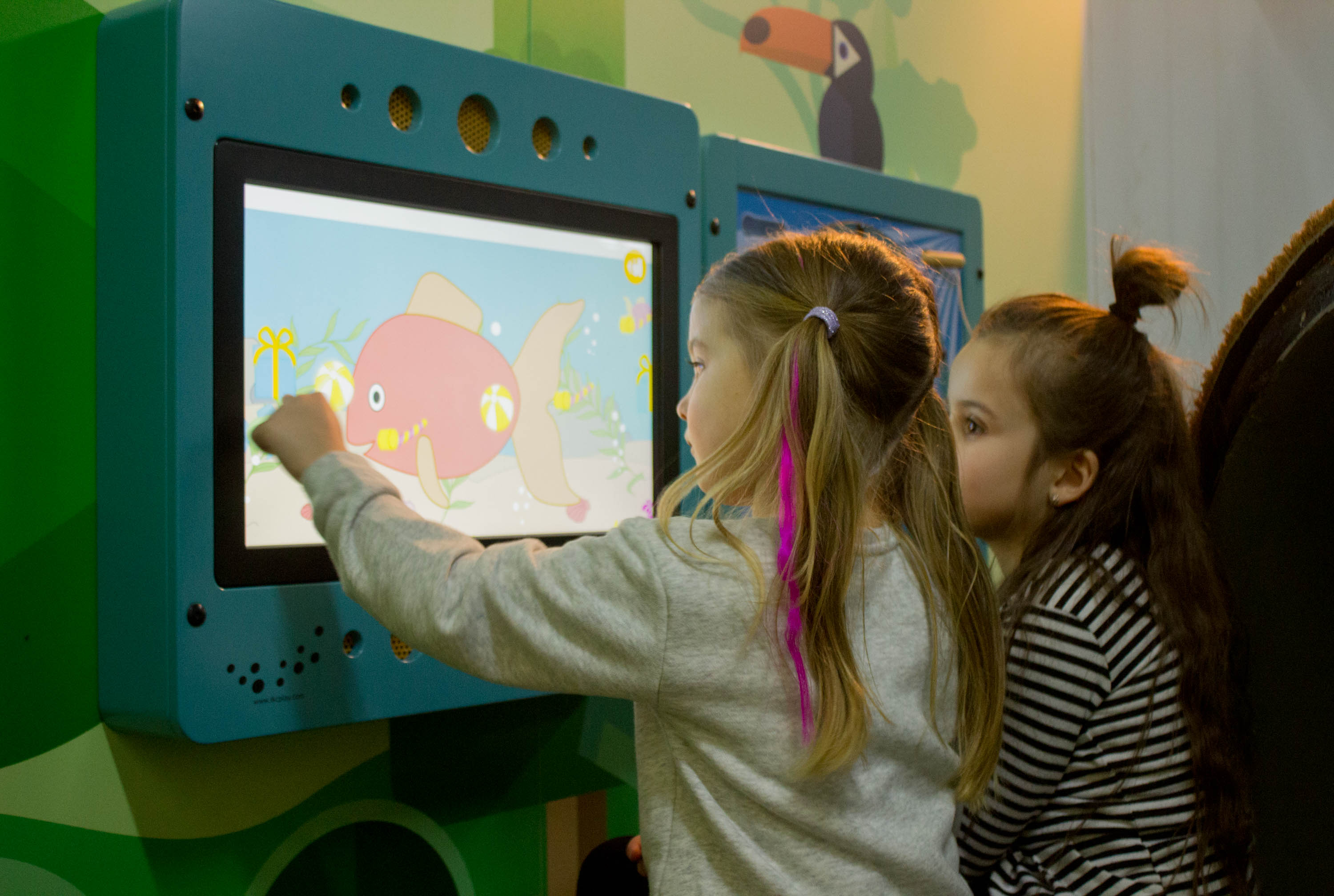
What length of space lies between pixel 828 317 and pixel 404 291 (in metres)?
0.39

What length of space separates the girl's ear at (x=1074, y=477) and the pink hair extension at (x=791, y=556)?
1.43ft

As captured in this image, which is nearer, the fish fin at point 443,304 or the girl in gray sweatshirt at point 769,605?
the girl in gray sweatshirt at point 769,605

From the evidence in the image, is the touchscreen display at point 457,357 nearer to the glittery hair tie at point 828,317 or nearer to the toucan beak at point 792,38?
the glittery hair tie at point 828,317

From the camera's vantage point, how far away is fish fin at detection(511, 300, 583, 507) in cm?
107

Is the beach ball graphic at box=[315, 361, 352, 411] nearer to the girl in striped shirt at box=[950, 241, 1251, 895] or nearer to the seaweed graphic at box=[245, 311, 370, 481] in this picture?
the seaweed graphic at box=[245, 311, 370, 481]

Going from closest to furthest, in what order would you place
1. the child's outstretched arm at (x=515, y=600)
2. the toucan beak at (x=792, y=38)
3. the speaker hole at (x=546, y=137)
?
1. the child's outstretched arm at (x=515, y=600)
2. the speaker hole at (x=546, y=137)
3. the toucan beak at (x=792, y=38)

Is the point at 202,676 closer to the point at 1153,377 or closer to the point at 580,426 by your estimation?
the point at 580,426

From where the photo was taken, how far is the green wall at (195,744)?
35.3 inches

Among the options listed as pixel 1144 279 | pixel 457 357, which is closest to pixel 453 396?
pixel 457 357

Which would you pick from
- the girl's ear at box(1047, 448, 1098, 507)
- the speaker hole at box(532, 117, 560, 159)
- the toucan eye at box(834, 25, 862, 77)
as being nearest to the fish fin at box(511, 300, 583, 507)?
the speaker hole at box(532, 117, 560, 159)

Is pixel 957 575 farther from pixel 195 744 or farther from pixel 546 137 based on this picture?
pixel 195 744

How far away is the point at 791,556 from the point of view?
31.3 inches

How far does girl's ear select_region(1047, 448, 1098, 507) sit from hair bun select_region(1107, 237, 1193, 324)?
0.17m

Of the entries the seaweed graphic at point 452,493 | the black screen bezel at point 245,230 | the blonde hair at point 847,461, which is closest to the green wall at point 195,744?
the black screen bezel at point 245,230
